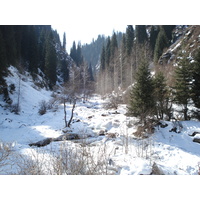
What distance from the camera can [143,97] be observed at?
8492mm

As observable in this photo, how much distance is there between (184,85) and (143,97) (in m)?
2.76

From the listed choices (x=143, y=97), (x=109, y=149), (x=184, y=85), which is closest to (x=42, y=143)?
(x=109, y=149)

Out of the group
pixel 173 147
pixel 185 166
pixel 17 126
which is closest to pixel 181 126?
pixel 173 147

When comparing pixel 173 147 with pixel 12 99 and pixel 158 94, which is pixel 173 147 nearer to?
pixel 158 94

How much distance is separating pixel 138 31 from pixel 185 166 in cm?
3910

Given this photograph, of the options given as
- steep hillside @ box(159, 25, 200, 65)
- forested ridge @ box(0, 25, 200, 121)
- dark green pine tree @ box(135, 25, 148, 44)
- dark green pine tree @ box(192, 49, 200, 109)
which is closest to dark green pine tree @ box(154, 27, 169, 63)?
forested ridge @ box(0, 25, 200, 121)

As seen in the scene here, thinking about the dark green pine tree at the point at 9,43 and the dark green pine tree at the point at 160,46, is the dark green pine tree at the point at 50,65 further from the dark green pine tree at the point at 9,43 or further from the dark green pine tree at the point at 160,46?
the dark green pine tree at the point at 160,46

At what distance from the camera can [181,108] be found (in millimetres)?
9297

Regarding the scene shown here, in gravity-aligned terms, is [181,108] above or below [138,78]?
below

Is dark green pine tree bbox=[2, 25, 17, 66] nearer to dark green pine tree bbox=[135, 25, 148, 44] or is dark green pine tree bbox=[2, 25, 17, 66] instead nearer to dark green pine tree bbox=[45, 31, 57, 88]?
dark green pine tree bbox=[45, 31, 57, 88]

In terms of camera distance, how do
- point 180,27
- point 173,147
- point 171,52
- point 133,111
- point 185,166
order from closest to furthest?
point 185,166
point 173,147
point 133,111
point 171,52
point 180,27

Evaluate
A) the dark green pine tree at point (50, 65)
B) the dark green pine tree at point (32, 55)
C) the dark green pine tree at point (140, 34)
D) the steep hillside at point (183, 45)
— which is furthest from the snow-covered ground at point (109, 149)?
the dark green pine tree at point (140, 34)

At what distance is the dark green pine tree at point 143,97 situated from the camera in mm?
8281

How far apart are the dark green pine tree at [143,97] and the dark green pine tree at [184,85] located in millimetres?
1728
